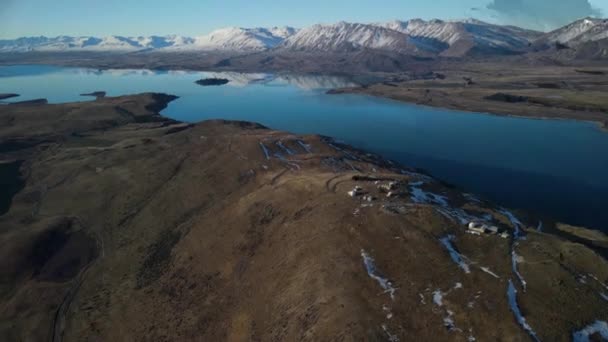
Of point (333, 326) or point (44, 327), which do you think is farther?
point (44, 327)

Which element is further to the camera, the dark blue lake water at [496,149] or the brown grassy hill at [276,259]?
the dark blue lake water at [496,149]

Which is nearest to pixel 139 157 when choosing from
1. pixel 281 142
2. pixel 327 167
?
pixel 281 142

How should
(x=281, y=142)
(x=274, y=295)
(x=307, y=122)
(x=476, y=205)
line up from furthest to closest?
(x=307, y=122) → (x=281, y=142) → (x=476, y=205) → (x=274, y=295)

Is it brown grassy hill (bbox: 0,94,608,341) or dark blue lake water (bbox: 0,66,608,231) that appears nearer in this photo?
brown grassy hill (bbox: 0,94,608,341)

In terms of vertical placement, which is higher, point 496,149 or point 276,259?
point 276,259

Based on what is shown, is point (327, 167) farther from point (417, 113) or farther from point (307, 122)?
point (417, 113)

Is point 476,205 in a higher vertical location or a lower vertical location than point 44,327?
higher

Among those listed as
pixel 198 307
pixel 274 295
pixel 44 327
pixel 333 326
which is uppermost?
pixel 333 326

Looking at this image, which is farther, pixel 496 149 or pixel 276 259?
pixel 496 149
